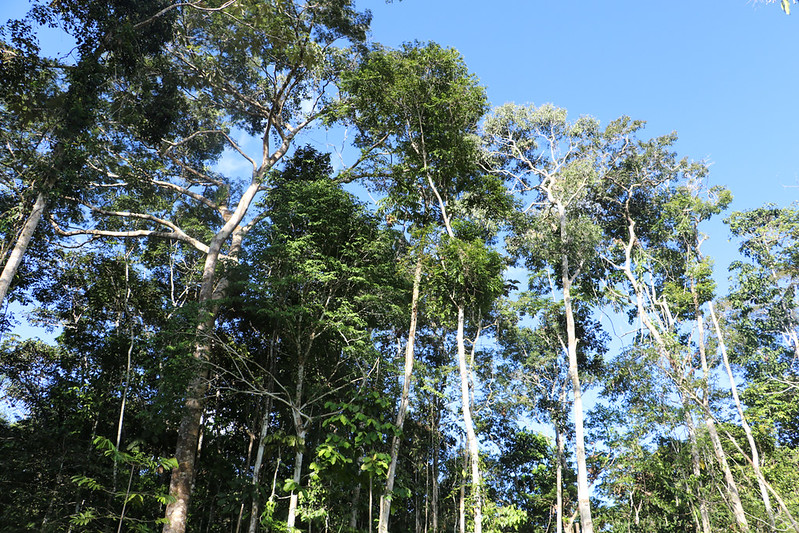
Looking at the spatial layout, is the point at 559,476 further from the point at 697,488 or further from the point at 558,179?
the point at 558,179

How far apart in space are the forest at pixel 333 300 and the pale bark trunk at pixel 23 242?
33mm

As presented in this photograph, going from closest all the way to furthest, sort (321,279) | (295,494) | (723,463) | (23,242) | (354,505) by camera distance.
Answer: (23,242) → (295,494) → (321,279) → (354,505) → (723,463)

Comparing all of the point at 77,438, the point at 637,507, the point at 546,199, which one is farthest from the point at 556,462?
the point at 77,438

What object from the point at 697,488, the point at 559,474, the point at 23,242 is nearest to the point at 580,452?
the point at 697,488

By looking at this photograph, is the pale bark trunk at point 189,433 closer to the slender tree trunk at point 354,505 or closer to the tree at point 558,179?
the slender tree trunk at point 354,505

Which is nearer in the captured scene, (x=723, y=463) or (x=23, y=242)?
(x=23, y=242)

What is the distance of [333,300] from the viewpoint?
979 cm

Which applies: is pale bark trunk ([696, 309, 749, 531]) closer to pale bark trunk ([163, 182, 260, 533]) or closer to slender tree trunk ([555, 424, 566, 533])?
slender tree trunk ([555, 424, 566, 533])

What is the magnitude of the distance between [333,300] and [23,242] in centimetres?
515

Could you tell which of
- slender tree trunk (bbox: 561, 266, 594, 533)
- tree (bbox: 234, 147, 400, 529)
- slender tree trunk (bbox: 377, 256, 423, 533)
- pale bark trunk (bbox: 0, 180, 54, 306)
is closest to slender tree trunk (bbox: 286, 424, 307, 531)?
tree (bbox: 234, 147, 400, 529)

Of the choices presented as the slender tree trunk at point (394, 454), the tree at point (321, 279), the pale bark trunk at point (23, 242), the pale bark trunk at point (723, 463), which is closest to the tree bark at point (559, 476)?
the pale bark trunk at point (723, 463)

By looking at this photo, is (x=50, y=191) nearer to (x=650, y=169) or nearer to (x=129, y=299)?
(x=129, y=299)

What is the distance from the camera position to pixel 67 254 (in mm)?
11266

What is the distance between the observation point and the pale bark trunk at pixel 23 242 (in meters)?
7.02
